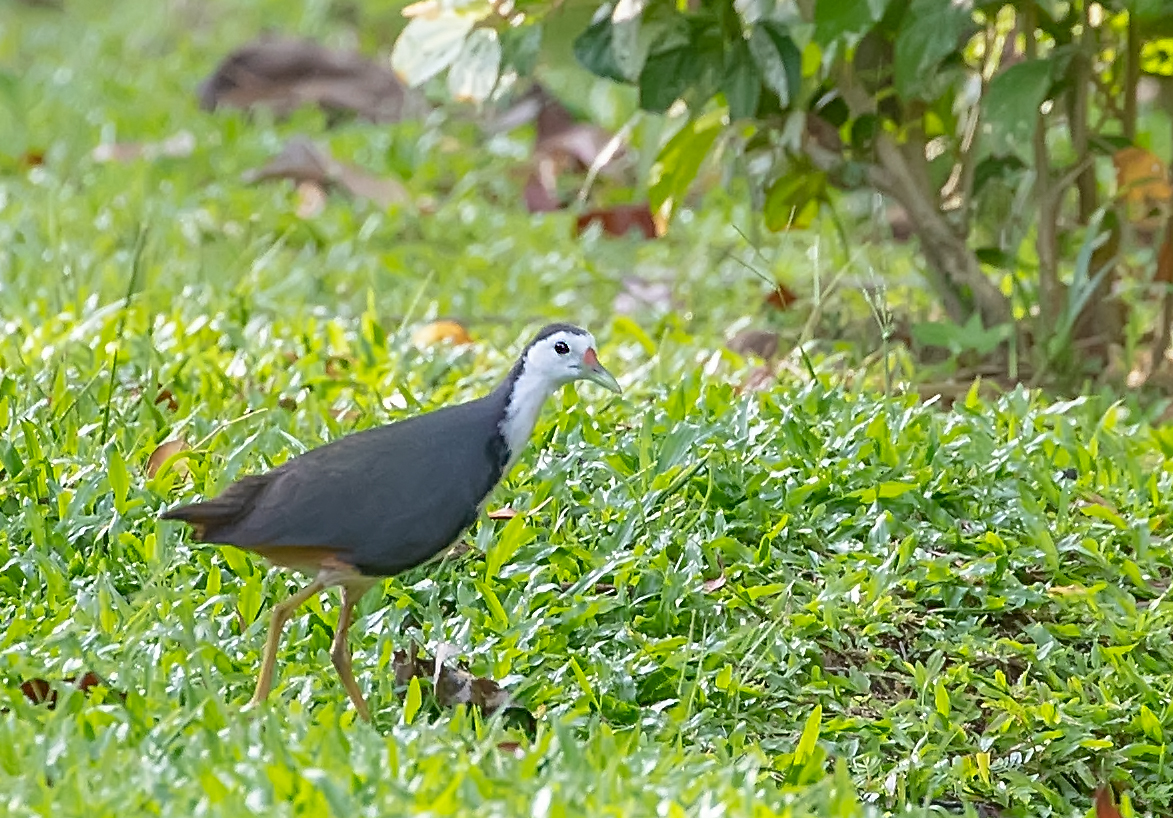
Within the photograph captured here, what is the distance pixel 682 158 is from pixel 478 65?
0.72 meters

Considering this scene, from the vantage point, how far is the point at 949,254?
185 inches

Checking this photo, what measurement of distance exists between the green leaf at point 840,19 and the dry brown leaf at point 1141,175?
0.99m

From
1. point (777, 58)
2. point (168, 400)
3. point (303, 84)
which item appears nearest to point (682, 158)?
point (777, 58)

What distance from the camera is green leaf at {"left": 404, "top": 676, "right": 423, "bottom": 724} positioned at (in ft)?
9.79

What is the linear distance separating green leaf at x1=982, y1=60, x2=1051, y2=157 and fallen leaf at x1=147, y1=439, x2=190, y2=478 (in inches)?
77.6

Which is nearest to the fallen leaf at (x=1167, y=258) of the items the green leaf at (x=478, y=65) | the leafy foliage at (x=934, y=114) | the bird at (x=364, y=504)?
the leafy foliage at (x=934, y=114)

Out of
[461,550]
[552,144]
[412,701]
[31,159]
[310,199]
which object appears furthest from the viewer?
[552,144]

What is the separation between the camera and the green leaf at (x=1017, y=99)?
13.6 feet

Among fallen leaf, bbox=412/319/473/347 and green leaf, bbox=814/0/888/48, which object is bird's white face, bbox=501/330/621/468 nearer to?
green leaf, bbox=814/0/888/48

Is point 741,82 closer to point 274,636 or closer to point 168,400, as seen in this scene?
point 168,400

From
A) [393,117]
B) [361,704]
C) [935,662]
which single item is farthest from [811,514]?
[393,117]

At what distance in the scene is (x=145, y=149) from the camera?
23.0 ft

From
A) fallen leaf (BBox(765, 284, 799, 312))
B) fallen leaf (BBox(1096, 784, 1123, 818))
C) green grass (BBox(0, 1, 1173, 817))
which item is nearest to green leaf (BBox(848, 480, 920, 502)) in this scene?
green grass (BBox(0, 1, 1173, 817))

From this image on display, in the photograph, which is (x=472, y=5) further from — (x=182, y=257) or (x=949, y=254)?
(x=182, y=257)
